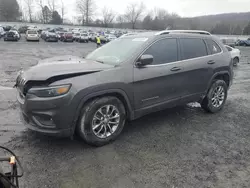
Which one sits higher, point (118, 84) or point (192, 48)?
point (192, 48)

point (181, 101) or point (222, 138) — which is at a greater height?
point (181, 101)

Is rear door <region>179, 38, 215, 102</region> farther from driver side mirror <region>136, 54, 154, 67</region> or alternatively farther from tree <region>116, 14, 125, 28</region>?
tree <region>116, 14, 125, 28</region>

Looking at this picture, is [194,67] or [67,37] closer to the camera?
[194,67]

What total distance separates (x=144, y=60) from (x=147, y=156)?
4.93 feet

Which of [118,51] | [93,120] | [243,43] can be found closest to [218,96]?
[118,51]

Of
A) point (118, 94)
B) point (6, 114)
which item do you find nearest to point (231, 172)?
point (118, 94)

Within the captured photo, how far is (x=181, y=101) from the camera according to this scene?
4.21 metres

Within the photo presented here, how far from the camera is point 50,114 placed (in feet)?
9.26

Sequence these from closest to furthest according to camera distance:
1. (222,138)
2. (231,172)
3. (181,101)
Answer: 1. (231,172)
2. (222,138)
3. (181,101)

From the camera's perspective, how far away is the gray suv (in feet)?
9.38

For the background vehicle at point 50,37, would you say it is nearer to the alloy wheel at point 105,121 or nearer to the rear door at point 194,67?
the rear door at point 194,67

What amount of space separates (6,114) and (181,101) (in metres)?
3.73

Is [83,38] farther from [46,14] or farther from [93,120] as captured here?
[46,14]

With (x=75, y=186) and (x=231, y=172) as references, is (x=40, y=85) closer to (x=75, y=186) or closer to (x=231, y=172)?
(x=75, y=186)
